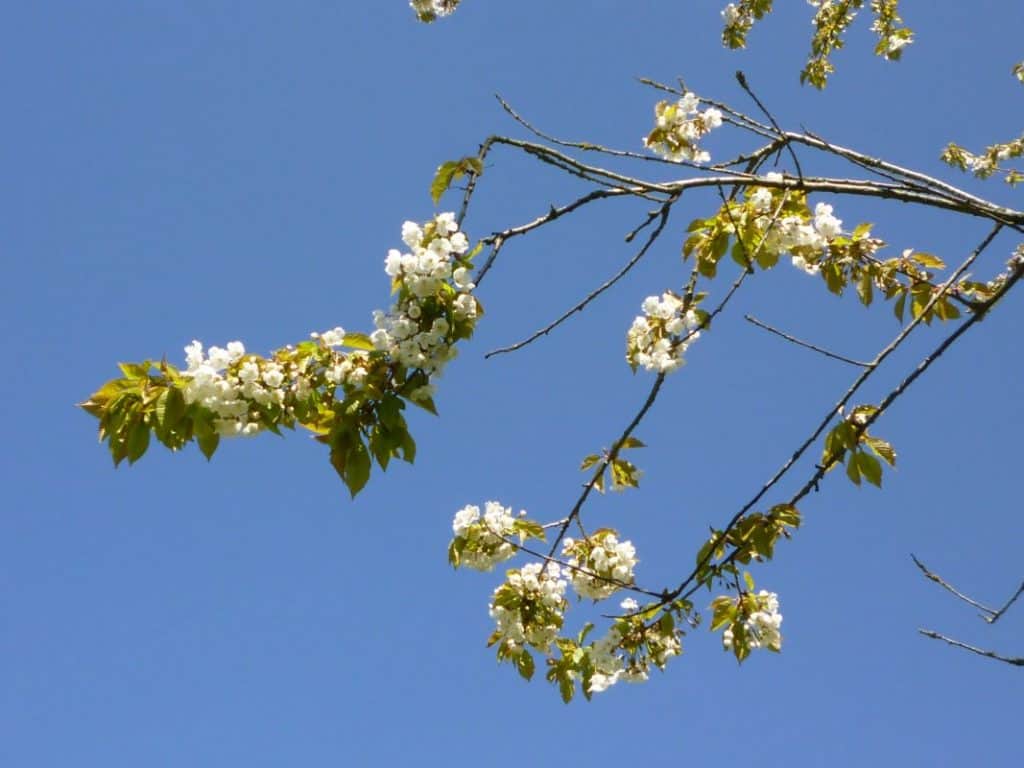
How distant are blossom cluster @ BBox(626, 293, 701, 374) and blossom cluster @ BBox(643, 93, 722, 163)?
65 cm

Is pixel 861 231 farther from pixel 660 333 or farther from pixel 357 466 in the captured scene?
pixel 357 466

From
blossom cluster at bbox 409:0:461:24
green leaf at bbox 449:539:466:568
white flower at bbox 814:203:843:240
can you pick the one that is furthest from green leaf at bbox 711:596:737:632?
blossom cluster at bbox 409:0:461:24

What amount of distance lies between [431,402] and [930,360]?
1.33m

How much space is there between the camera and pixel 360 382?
2.26 meters

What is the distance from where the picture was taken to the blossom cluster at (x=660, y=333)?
281 centimetres

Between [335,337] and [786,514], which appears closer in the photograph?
[335,337]

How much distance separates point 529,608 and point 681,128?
192cm

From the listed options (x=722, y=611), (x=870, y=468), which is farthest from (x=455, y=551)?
(x=870, y=468)

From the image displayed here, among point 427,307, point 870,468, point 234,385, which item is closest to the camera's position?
point 234,385

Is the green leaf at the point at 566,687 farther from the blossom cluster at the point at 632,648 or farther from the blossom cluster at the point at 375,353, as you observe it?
the blossom cluster at the point at 375,353

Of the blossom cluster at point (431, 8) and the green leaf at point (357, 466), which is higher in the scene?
the blossom cluster at point (431, 8)

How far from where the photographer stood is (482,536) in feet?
10.8

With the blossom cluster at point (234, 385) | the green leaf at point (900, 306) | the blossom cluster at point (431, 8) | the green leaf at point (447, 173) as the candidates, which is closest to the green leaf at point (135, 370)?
the blossom cluster at point (234, 385)

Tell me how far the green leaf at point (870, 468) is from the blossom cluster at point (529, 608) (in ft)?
4.11
